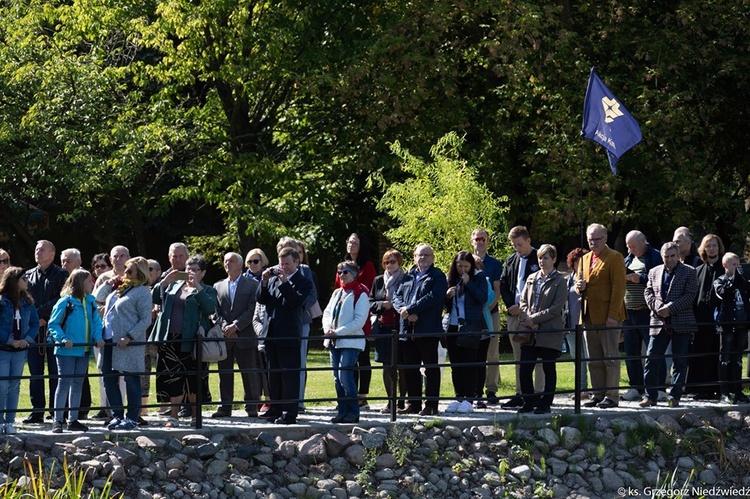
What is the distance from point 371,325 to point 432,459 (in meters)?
2.06

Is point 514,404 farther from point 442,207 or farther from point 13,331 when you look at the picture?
point 442,207

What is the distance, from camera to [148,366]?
13.3m

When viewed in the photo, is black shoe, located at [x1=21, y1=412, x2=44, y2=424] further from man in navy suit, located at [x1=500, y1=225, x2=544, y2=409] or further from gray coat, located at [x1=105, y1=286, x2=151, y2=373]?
man in navy suit, located at [x1=500, y1=225, x2=544, y2=409]

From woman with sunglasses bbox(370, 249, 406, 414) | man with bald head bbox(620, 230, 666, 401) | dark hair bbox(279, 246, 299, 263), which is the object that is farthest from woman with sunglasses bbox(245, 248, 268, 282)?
man with bald head bbox(620, 230, 666, 401)

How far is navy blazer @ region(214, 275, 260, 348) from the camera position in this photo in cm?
1316

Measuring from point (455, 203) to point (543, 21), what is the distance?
5.96 metres

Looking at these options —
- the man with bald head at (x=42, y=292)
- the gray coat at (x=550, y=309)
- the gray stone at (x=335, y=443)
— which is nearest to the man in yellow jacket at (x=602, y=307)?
the gray coat at (x=550, y=309)

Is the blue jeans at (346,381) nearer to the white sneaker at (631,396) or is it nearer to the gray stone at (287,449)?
the gray stone at (287,449)

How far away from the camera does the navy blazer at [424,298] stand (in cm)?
1288

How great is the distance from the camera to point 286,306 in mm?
12539

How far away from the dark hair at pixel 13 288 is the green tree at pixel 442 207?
9.91m

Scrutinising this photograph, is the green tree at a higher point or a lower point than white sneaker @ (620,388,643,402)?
higher

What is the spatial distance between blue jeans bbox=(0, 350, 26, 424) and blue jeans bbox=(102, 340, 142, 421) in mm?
795

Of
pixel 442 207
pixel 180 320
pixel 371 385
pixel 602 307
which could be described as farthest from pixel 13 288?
pixel 442 207
